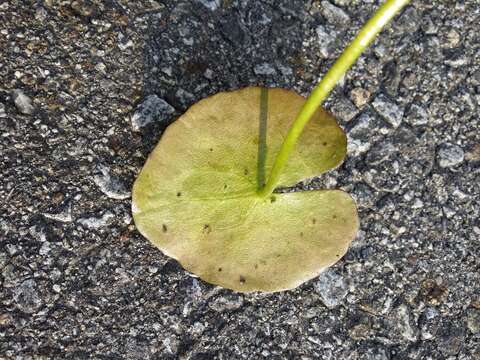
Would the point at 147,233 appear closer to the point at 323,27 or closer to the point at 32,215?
the point at 32,215

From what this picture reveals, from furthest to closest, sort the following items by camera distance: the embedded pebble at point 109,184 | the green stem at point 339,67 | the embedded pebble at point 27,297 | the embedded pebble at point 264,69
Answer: the embedded pebble at point 264,69
the embedded pebble at point 109,184
the embedded pebble at point 27,297
the green stem at point 339,67

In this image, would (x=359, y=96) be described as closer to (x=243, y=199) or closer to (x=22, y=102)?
(x=243, y=199)

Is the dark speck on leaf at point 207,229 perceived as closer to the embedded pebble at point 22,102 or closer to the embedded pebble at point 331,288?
the embedded pebble at point 331,288

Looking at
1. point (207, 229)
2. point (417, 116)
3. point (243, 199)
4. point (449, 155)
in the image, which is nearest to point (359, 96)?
point (417, 116)

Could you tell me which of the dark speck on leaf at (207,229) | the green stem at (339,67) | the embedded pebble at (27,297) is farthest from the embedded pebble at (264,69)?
the embedded pebble at (27,297)

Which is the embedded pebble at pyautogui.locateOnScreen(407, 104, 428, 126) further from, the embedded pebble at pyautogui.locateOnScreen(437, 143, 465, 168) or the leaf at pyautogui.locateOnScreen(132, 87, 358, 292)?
the leaf at pyautogui.locateOnScreen(132, 87, 358, 292)

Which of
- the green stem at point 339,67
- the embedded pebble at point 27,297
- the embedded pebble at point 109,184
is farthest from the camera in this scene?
the embedded pebble at point 109,184

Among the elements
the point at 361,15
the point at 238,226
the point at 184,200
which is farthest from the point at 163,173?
the point at 361,15
